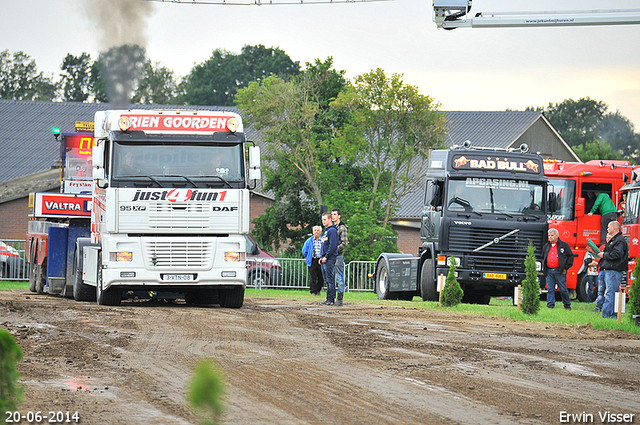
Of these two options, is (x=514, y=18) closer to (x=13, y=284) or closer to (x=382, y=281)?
(x=382, y=281)

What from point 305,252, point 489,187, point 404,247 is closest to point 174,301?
point 305,252

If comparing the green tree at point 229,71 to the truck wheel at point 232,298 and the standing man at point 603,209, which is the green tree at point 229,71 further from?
Answer: the truck wheel at point 232,298

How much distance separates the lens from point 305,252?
23.9 meters

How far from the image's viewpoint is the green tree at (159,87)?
90500mm

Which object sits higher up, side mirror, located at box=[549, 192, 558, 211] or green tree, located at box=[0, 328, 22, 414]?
side mirror, located at box=[549, 192, 558, 211]

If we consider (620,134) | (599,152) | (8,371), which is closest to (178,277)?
(8,371)

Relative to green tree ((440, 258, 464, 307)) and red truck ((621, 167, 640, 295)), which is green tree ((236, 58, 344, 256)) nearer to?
red truck ((621, 167, 640, 295))

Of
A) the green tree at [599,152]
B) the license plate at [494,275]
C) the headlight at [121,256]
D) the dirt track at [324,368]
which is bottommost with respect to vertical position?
the dirt track at [324,368]

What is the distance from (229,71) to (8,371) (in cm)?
9218

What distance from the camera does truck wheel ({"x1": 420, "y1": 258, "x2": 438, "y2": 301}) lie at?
66.9ft

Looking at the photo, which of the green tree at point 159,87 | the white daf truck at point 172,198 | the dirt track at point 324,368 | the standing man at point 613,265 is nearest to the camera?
the dirt track at point 324,368

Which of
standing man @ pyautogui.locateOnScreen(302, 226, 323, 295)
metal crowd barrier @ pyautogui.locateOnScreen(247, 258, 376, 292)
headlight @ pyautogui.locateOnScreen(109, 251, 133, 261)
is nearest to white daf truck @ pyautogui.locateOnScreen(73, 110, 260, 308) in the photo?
headlight @ pyautogui.locateOnScreen(109, 251, 133, 261)

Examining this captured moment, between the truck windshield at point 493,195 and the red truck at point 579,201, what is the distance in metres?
3.36

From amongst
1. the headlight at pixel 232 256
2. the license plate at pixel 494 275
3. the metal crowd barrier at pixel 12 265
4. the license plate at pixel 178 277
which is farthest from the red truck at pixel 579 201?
the metal crowd barrier at pixel 12 265
